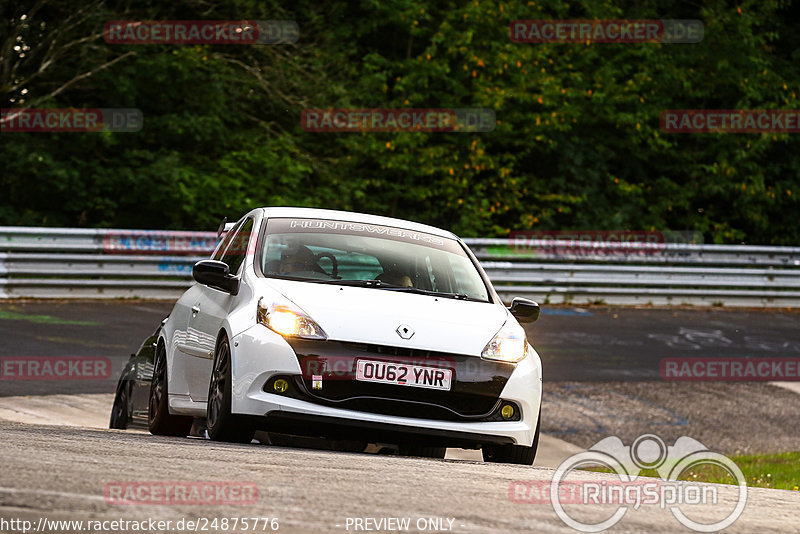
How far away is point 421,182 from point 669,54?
7463 millimetres

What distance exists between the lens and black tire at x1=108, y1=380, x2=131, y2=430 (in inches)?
403

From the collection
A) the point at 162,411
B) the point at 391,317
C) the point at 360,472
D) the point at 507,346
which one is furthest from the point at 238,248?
the point at 360,472

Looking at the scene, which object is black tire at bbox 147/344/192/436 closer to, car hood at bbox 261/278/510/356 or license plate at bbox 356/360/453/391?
car hood at bbox 261/278/510/356

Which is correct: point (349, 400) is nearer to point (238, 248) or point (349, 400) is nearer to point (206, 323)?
point (206, 323)

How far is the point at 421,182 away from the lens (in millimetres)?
29516

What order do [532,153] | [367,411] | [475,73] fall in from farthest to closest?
1. [532,153]
2. [475,73]
3. [367,411]

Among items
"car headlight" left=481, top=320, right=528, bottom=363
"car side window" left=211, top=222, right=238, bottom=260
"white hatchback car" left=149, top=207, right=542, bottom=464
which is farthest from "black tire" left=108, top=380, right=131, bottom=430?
"car headlight" left=481, top=320, right=528, bottom=363

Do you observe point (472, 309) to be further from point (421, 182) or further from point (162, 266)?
point (421, 182)

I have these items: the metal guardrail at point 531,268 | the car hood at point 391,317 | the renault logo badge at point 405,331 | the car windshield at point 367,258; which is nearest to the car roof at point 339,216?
the car windshield at point 367,258

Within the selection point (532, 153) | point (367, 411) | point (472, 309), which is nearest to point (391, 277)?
point (472, 309)

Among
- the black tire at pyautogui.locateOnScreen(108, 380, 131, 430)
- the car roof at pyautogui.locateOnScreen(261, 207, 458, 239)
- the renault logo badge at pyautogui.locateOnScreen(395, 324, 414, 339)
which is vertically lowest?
the black tire at pyautogui.locateOnScreen(108, 380, 131, 430)

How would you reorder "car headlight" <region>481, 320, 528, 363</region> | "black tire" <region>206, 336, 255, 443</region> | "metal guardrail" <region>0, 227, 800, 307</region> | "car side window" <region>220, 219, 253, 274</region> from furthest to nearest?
1. "metal guardrail" <region>0, 227, 800, 307</region>
2. "car side window" <region>220, 219, 253, 274</region>
3. "car headlight" <region>481, 320, 528, 363</region>
4. "black tire" <region>206, 336, 255, 443</region>

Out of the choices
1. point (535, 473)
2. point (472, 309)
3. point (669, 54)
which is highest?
point (669, 54)

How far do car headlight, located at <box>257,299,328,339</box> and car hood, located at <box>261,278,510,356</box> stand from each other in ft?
0.13
